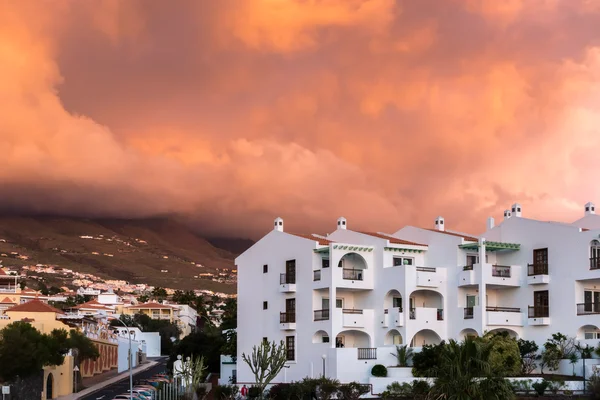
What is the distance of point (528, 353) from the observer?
202ft

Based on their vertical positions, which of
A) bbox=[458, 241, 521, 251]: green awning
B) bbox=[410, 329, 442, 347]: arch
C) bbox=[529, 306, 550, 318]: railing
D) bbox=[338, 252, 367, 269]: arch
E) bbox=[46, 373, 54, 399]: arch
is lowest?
bbox=[46, 373, 54, 399]: arch

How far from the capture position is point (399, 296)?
6462 centimetres

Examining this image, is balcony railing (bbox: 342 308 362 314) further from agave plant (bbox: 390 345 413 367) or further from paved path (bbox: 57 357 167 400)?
paved path (bbox: 57 357 167 400)

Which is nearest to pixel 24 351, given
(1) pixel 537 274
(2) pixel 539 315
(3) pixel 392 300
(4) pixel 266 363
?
(4) pixel 266 363

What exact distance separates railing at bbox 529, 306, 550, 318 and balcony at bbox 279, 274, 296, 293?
15719 millimetres

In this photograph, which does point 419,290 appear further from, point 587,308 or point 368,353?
point 587,308

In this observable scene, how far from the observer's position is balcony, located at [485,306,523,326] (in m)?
62.8

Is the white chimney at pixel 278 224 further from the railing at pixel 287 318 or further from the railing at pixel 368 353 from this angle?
the railing at pixel 368 353

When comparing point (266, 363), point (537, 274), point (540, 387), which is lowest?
point (540, 387)

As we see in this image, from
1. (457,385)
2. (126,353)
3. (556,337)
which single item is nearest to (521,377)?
(556,337)

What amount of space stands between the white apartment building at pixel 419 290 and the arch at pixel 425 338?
0.07m

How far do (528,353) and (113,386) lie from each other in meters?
42.7

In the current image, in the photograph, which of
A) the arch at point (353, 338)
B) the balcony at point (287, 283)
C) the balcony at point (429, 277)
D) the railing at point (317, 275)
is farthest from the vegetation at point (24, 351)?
the balcony at point (429, 277)

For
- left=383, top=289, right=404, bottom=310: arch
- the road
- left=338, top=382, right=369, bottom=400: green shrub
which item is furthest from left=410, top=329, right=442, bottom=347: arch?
the road
